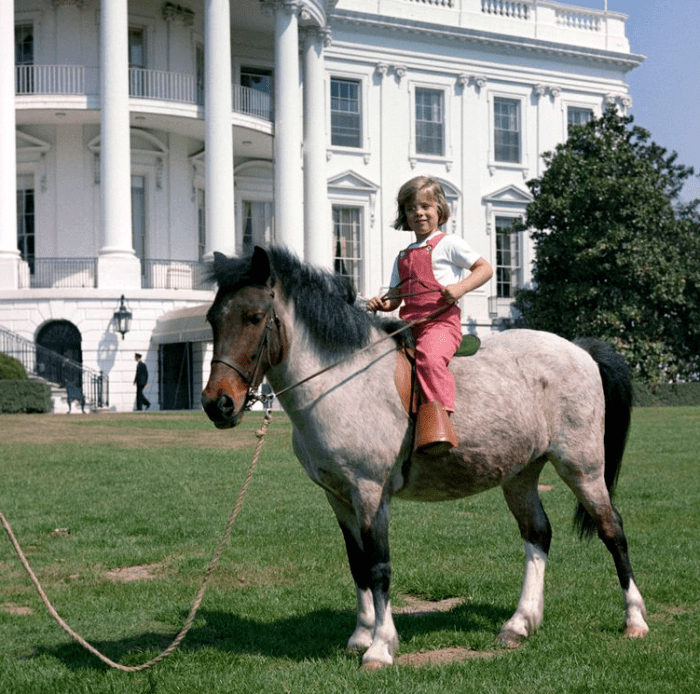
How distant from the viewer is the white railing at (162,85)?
1394 inches

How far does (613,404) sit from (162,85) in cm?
3145

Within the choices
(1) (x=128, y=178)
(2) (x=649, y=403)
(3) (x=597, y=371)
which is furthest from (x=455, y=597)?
(2) (x=649, y=403)

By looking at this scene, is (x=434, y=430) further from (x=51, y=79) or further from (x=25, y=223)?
(x=25, y=223)

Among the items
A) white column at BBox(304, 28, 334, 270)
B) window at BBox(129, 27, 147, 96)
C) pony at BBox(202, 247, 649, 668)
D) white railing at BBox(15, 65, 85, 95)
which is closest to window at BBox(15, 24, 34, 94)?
white railing at BBox(15, 65, 85, 95)

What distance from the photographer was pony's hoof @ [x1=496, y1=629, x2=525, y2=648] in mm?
5787

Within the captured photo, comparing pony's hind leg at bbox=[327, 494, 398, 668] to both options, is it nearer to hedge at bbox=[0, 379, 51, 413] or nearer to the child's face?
the child's face

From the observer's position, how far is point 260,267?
513cm

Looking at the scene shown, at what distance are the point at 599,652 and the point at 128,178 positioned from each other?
2938 centimetres

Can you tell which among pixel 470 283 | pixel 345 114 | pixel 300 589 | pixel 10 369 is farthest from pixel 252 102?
pixel 470 283

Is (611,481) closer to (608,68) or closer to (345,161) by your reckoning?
(345,161)

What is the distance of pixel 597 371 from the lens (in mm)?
6332

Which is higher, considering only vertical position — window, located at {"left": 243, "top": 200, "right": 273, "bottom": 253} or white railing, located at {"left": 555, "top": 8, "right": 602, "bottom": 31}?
white railing, located at {"left": 555, "top": 8, "right": 602, "bottom": 31}

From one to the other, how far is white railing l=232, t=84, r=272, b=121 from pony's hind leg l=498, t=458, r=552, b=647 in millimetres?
32582

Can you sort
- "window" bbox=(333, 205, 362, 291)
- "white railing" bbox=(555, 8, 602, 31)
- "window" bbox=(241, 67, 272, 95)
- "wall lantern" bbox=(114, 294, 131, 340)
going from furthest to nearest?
"white railing" bbox=(555, 8, 602, 31)
"window" bbox=(333, 205, 362, 291)
"window" bbox=(241, 67, 272, 95)
"wall lantern" bbox=(114, 294, 131, 340)
